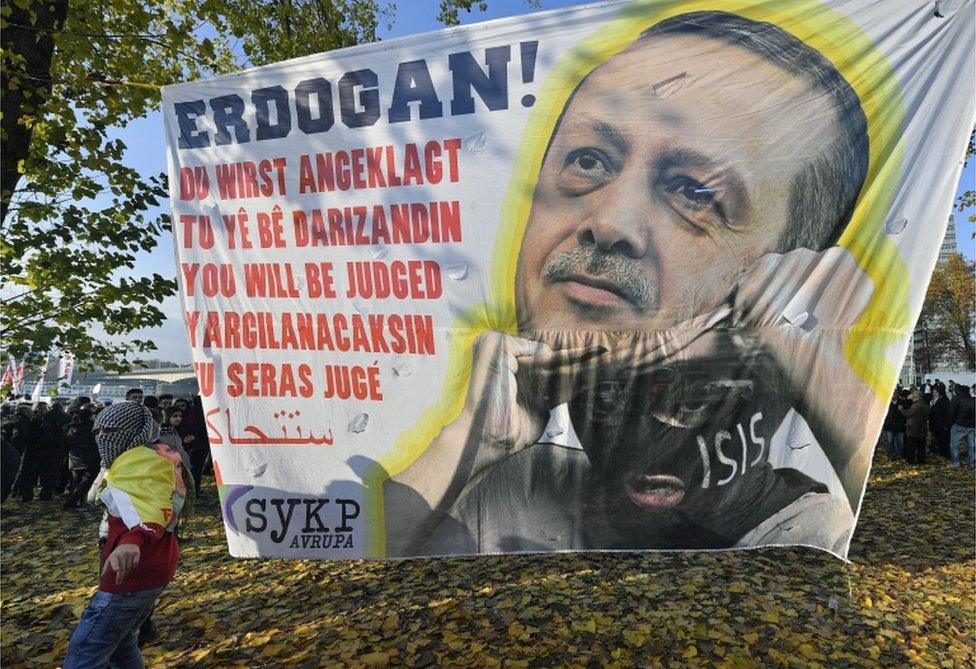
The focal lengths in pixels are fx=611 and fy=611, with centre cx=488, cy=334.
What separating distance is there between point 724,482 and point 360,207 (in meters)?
2.27

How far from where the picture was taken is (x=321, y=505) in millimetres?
3160

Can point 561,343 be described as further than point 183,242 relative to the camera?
No

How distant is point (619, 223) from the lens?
2.97 m

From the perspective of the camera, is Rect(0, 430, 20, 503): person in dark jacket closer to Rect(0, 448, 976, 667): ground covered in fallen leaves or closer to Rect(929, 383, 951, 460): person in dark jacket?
Rect(0, 448, 976, 667): ground covered in fallen leaves

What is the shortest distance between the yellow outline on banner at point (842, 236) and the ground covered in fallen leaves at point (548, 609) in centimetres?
183

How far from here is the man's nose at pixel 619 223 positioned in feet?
9.68

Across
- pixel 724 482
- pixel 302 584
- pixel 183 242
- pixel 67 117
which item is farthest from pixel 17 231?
pixel 724 482

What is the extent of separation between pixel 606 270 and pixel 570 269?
0.58ft

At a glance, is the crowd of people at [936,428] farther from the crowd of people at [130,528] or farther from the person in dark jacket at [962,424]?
the crowd of people at [130,528]

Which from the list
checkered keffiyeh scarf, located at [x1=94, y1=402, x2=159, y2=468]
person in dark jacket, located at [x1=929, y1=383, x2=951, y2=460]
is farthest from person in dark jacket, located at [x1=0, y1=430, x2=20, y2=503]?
person in dark jacket, located at [x1=929, y1=383, x2=951, y2=460]

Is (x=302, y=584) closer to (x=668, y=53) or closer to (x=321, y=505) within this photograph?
(x=321, y=505)

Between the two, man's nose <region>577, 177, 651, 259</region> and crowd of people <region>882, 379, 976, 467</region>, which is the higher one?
man's nose <region>577, 177, 651, 259</region>

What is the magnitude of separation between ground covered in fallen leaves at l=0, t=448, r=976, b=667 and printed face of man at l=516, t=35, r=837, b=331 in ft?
8.46

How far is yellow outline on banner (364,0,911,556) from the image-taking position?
9.00ft
